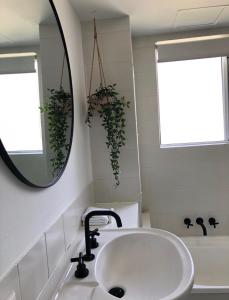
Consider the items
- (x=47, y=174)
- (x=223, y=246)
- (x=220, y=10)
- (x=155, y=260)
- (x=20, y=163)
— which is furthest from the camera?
(x=223, y=246)

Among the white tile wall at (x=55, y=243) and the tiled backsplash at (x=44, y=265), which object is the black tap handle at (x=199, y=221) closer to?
the tiled backsplash at (x=44, y=265)

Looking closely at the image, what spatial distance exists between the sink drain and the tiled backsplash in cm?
24

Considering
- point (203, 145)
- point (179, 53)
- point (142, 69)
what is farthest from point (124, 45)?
point (203, 145)

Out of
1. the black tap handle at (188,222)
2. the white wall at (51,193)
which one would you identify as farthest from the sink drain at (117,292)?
the black tap handle at (188,222)

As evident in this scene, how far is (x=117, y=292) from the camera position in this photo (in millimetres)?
1197

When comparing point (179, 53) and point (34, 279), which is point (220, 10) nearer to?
point (179, 53)

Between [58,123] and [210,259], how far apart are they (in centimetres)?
207

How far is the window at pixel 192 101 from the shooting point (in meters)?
2.73

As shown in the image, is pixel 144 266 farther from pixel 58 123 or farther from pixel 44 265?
pixel 58 123

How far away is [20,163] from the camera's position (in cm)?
98

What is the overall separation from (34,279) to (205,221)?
2.20 m

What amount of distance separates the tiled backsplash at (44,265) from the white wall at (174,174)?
1381mm

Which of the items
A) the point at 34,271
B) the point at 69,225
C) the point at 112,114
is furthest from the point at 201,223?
the point at 34,271

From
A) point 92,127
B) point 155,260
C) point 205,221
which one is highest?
point 92,127
